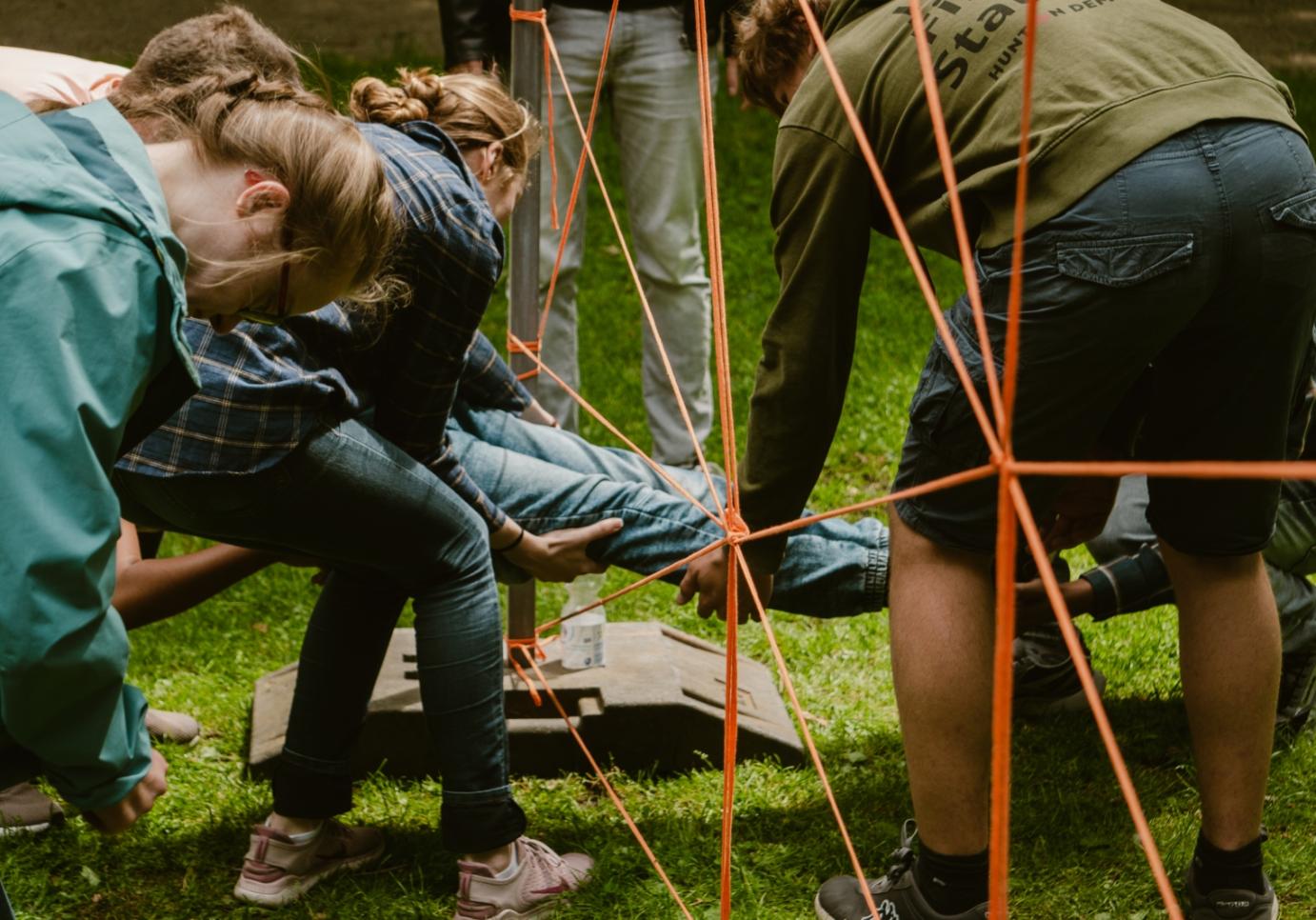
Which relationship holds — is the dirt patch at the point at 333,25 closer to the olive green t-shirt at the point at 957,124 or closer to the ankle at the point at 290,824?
the ankle at the point at 290,824

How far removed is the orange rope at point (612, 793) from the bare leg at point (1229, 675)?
32.7 inches

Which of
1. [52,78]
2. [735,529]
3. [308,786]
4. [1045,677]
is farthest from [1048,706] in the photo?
[52,78]

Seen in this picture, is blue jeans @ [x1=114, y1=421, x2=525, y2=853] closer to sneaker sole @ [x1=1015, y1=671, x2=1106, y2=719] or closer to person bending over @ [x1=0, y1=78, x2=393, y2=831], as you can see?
person bending over @ [x1=0, y1=78, x2=393, y2=831]

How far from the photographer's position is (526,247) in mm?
2832

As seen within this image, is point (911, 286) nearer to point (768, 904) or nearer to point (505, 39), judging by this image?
point (505, 39)

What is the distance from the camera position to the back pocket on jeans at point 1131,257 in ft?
5.69

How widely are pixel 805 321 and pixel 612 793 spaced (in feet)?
3.39

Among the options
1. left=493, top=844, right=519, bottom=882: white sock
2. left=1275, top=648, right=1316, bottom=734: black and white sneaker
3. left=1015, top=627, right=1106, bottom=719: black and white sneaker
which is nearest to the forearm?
left=493, top=844, right=519, bottom=882: white sock

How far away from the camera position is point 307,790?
2402 mm

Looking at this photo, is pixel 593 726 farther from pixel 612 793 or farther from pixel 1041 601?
pixel 1041 601

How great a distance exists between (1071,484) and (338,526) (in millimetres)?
1331

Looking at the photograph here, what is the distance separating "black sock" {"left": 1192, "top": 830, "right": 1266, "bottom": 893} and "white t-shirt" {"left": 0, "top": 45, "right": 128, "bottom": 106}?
204 cm

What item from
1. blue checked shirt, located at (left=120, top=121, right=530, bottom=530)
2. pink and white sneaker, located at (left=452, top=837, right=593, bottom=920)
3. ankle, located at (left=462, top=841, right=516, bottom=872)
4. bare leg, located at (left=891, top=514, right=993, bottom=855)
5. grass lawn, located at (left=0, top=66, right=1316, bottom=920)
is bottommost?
grass lawn, located at (left=0, top=66, right=1316, bottom=920)

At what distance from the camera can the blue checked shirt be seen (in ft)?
6.65
